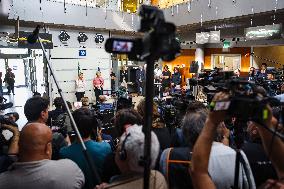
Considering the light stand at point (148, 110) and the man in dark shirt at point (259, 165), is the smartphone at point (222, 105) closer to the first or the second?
the light stand at point (148, 110)

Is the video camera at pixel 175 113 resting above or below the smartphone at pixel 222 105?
below

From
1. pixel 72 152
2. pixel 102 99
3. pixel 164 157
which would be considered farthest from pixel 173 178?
pixel 102 99

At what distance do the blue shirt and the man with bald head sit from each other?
0.39 meters

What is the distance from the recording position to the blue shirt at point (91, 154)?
7.11 ft

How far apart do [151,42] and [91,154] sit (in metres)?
1.42

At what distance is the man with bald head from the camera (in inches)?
64.7

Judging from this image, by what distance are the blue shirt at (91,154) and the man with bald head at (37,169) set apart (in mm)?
395

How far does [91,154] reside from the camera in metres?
2.23

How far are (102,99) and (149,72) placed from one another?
17.8 ft

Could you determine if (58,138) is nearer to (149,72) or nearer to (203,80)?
(203,80)

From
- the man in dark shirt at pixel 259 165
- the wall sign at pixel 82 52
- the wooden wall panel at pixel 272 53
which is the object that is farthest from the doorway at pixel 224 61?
the man in dark shirt at pixel 259 165

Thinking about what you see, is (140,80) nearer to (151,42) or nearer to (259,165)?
(259,165)

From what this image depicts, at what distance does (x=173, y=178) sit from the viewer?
1.78 metres

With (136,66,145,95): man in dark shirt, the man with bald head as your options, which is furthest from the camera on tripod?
(136,66,145,95): man in dark shirt
